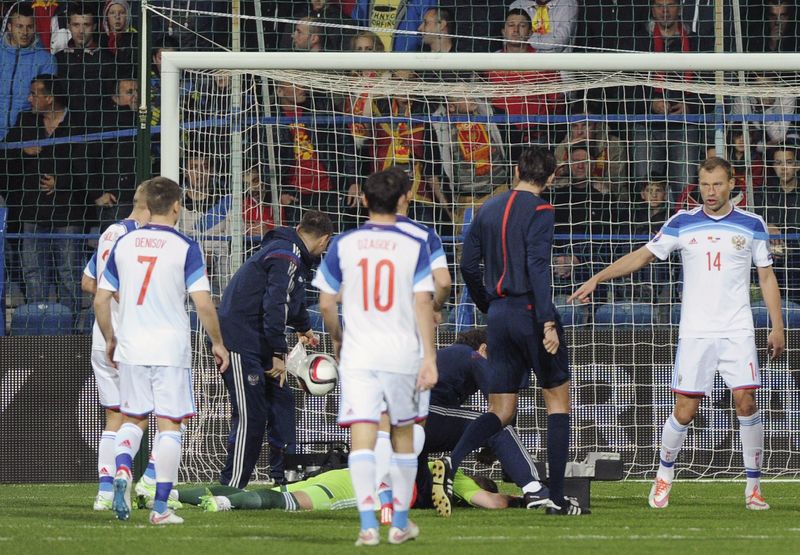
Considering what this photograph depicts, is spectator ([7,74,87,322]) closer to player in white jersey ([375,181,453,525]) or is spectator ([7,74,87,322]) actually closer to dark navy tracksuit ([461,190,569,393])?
dark navy tracksuit ([461,190,569,393])

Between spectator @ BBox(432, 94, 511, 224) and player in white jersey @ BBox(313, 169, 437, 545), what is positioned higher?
spectator @ BBox(432, 94, 511, 224)

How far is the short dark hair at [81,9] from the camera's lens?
1465 cm

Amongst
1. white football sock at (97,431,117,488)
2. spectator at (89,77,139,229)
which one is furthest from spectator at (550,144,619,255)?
white football sock at (97,431,117,488)

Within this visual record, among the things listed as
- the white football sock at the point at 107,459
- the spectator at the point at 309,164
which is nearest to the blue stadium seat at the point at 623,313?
the spectator at the point at 309,164

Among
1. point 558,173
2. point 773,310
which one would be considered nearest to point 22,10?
point 558,173

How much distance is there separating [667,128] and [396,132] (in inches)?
98.9

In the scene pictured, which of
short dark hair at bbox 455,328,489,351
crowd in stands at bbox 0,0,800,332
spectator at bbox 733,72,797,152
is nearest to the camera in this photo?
short dark hair at bbox 455,328,489,351

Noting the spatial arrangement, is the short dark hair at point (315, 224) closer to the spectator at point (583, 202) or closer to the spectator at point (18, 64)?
the spectator at point (583, 202)

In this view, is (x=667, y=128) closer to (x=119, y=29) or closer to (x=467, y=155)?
(x=467, y=155)

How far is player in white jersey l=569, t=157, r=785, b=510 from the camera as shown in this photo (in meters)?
8.46

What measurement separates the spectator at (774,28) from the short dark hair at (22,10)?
7.50 metres

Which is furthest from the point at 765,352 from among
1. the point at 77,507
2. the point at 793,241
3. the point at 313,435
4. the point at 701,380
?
the point at 77,507

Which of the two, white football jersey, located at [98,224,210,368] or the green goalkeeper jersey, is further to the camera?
the green goalkeeper jersey

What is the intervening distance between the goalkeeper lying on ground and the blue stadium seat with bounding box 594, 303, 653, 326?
147 inches
